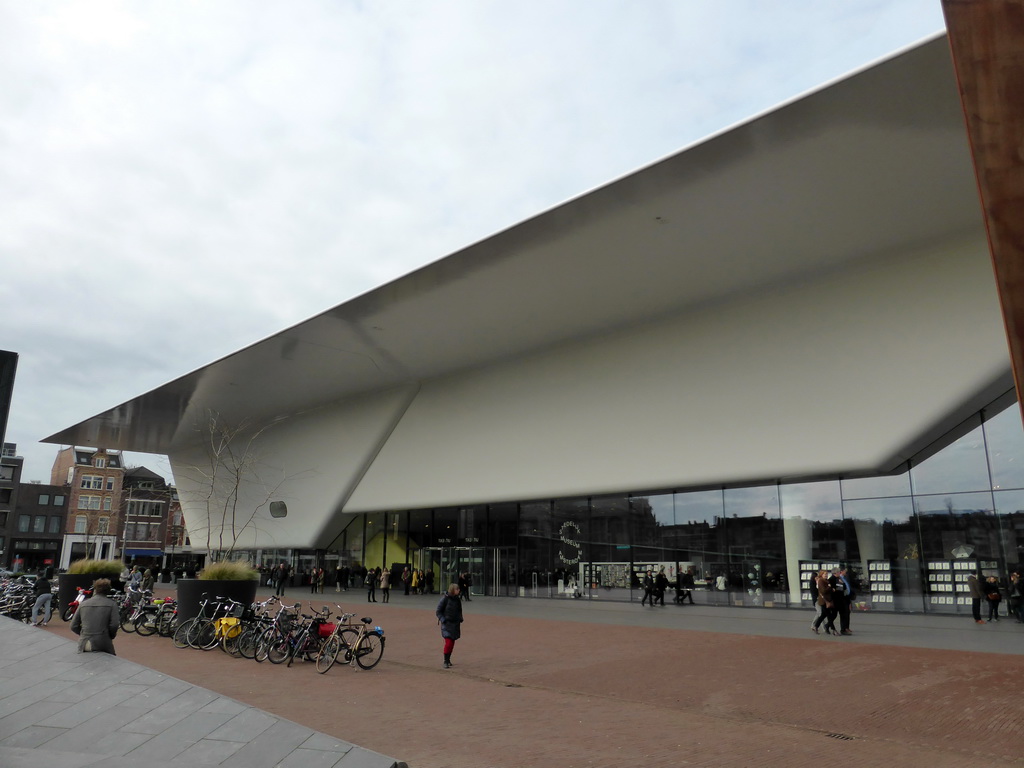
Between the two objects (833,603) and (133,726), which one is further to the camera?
(833,603)

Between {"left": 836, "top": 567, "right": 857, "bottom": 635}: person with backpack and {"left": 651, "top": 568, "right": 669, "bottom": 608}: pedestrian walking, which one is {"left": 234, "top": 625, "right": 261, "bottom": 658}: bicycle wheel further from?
{"left": 651, "top": 568, "right": 669, "bottom": 608}: pedestrian walking

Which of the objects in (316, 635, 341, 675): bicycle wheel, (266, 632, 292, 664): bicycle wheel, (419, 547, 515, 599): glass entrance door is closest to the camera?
(316, 635, 341, 675): bicycle wheel

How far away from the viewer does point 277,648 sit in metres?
12.7

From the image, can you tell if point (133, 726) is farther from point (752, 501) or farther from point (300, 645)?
point (752, 501)

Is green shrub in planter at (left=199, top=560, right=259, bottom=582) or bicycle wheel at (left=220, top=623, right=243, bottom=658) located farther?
green shrub in planter at (left=199, top=560, right=259, bottom=582)

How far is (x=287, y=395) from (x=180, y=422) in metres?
7.17

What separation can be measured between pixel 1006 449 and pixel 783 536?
590cm

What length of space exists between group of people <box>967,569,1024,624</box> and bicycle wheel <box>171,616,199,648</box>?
55.1 feet

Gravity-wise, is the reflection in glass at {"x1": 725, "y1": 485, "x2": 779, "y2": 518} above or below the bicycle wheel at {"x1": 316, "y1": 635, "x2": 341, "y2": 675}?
above

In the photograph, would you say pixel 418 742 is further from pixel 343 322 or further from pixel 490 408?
pixel 490 408

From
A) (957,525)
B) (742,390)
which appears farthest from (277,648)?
(957,525)

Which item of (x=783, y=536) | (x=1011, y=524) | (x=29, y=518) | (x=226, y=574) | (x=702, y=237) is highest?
(x=702, y=237)

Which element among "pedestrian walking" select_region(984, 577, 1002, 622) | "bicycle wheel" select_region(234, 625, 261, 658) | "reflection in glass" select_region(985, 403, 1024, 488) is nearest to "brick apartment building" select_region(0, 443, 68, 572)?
"bicycle wheel" select_region(234, 625, 261, 658)

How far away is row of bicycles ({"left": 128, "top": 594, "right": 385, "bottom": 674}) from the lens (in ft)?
39.3
